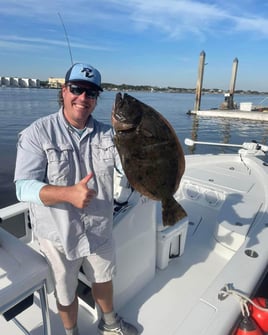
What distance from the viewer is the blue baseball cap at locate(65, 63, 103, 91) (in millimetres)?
1725

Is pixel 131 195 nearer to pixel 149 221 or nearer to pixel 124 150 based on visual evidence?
pixel 149 221

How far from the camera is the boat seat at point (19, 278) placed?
1.45 m

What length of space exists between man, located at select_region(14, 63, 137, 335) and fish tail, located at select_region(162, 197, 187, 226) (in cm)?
39

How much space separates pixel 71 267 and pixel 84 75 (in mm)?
1304

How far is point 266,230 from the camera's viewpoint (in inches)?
133

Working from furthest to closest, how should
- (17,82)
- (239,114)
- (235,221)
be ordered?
(17,82) → (239,114) → (235,221)

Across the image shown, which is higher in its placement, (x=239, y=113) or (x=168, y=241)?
(x=168, y=241)

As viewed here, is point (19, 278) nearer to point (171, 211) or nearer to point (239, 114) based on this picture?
point (171, 211)

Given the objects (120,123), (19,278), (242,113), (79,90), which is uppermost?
(79,90)

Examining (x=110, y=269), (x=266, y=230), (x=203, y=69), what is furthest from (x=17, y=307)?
(x=203, y=69)

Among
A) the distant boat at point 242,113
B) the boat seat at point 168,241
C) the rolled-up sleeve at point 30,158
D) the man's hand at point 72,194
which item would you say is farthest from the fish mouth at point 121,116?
the distant boat at point 242,113

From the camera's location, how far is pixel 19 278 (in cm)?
150

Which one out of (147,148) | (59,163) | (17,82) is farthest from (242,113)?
(17,82)

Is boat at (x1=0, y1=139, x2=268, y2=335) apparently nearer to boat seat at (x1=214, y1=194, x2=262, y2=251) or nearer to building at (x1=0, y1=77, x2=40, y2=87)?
boat seat at (x1=214, y1=194, x2=262, y2=251)
